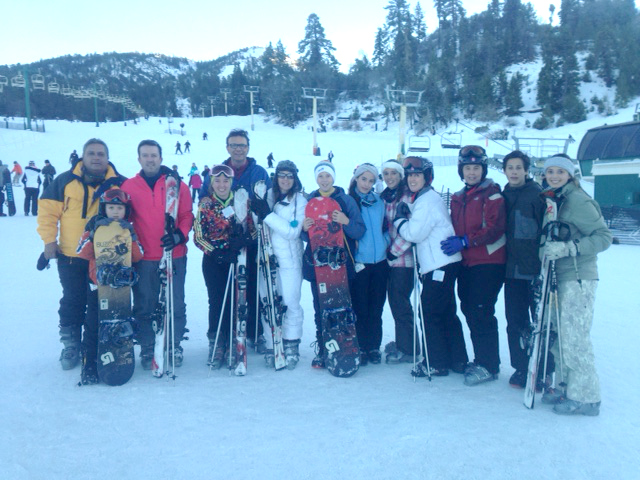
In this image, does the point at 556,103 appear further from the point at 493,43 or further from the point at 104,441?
the point at 104,441

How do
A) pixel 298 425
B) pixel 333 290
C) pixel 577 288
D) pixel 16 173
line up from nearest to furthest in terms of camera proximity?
1. pixel 298 425
2. pixel 577 288
3. pixel 333 290
4. pixel 16 173

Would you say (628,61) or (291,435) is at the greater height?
(628,61)

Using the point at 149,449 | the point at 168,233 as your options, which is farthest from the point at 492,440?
the point at 168,233

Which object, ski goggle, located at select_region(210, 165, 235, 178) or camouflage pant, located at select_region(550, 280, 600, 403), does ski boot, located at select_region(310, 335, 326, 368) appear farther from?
camouflage pant, located at select_region(550, 280, 600, 403)

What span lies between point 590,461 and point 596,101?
4278cm

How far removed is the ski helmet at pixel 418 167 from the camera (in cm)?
381

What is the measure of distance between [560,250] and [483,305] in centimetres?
75

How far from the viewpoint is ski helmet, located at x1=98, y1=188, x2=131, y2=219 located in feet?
11.7

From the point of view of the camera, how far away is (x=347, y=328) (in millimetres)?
3893

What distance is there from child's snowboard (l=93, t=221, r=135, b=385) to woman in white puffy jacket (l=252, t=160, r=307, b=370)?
114 centimetres

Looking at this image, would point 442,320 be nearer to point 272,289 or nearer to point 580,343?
point 580,343

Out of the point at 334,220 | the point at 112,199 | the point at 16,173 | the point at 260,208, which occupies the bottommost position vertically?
the point at 334,220

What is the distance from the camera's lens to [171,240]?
3.74 meters

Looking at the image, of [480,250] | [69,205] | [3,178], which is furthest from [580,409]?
[3,178]
